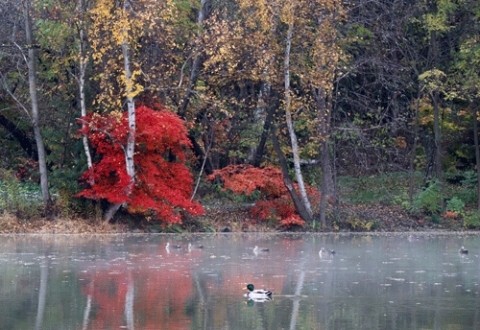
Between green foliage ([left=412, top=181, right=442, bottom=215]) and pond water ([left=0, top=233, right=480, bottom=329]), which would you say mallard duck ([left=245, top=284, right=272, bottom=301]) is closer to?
pond water ([left=0, top=233, right=480, bottom=329])

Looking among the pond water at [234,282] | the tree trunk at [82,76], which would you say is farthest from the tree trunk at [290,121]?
the tree trunk at [82,76]

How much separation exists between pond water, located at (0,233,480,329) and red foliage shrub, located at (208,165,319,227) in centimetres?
161

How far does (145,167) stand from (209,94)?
2.74 m

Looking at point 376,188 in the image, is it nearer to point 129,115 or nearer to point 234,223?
point 234,223

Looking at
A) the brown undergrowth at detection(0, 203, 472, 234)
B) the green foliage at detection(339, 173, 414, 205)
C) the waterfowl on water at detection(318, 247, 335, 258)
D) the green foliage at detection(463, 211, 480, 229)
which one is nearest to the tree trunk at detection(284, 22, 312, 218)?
the brown undergrowth at detection(0, 203, 472, 234)

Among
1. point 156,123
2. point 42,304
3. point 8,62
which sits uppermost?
point 8,62

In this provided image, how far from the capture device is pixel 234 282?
64.4 ft

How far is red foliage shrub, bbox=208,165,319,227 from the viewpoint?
30.3 meters

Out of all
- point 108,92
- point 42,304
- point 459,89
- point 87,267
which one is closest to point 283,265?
point 87,267

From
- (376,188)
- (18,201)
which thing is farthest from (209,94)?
(376,188)

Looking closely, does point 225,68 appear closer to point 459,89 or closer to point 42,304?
point 459,89

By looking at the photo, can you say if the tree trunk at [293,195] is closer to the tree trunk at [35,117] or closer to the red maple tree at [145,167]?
the red maple tree at [145,167]

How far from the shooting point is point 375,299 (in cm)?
1766

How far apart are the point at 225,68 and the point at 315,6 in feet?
11.5
